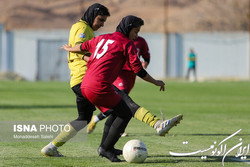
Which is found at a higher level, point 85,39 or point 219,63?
point 85,39

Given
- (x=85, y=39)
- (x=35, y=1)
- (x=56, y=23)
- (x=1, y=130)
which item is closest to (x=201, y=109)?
(x=1, y=130)

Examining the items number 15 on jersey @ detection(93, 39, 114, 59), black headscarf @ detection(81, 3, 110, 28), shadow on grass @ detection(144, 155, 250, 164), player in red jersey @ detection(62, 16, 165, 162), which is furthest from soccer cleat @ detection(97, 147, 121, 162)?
black headscarf @ detection(81, 3, 110, 28)

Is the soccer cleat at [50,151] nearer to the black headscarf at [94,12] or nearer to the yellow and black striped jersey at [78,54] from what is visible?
the yellow and black striped jersey at [78,54]

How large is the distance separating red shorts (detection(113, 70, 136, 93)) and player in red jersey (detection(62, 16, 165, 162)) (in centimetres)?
223

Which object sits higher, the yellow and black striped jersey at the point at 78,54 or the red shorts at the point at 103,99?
the yellow and black striped jersey at the point at 78,54

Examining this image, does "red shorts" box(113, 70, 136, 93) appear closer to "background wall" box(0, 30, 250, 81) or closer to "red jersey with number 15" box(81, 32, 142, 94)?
"red jersey with number 15" box(81, 32, 142, 94)

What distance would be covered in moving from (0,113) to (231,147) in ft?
24.3

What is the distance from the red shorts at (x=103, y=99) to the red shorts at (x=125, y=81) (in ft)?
7.51

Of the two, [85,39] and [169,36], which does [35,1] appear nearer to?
[169,36]

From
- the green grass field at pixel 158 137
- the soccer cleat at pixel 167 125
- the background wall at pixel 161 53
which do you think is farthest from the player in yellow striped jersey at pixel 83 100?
the background wall at pixel 161 53

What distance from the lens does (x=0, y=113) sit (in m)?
14.6

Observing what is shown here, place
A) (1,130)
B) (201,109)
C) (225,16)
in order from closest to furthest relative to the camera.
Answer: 1. (1,130)
2. (201,109)
3. (225,16)

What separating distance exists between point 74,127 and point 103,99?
754mm

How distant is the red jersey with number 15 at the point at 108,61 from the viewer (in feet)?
24.7
